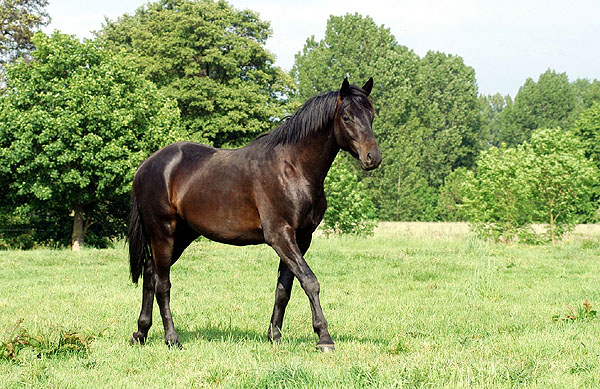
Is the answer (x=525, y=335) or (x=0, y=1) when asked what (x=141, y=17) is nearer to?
(x=0, y=1)

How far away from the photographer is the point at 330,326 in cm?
780

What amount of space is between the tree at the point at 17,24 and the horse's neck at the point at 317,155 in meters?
32.4

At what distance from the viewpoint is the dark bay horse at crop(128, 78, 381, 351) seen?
581 centimetres

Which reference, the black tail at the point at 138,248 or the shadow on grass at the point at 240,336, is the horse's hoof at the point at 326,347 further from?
the black tail at the point at 138,248

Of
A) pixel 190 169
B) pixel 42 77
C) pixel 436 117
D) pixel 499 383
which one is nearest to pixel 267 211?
pixel 190 169

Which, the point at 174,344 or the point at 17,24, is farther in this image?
the point at 17,24

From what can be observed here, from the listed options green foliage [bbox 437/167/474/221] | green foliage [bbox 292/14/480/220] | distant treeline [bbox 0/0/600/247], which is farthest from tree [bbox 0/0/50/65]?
green foliage [bbox 437/167/474/221]

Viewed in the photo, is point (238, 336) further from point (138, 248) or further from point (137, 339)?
point (138, 248)

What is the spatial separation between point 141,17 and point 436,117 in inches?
1249

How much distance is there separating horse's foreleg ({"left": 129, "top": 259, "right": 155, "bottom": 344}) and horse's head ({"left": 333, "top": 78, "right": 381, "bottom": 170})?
3.04 metres

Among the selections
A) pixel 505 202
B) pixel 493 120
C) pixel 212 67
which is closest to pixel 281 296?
pixel 505 202

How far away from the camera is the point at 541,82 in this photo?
69.8 metres

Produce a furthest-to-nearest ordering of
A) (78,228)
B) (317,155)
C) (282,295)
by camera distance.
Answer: (78,228)
(282,295)
(317,155)

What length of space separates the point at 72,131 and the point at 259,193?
68.3 ft
